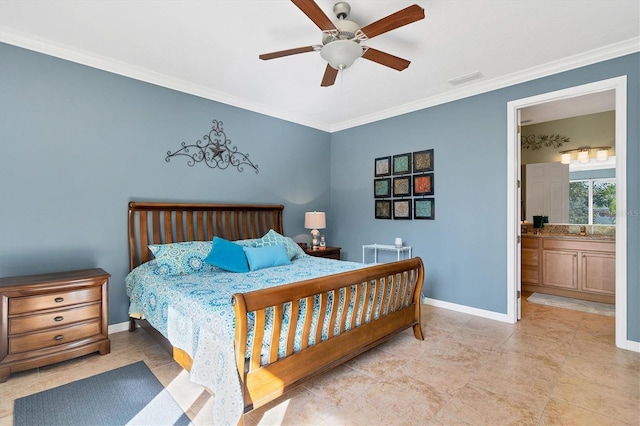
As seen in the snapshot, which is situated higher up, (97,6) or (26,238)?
(97,6)

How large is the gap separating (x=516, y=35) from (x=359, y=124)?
8.65ft

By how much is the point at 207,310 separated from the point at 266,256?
1386 mm

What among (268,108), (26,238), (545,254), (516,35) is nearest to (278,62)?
(268,108)

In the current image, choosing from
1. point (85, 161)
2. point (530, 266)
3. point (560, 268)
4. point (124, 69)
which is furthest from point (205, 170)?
point (560, 268)

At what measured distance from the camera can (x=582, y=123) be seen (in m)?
4.67

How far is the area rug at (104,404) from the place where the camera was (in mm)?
1853

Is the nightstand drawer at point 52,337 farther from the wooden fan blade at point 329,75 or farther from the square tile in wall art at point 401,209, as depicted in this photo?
the square tile in wall art at point 401,209

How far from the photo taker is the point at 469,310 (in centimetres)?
385

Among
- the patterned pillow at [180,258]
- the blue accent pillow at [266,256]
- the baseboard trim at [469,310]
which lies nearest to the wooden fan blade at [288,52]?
the blue accent pillow at [266,256]

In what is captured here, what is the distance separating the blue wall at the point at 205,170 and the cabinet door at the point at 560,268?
1.68 m

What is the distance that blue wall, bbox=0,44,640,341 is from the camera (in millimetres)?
2766

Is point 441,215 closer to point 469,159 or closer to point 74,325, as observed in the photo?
point 469,159

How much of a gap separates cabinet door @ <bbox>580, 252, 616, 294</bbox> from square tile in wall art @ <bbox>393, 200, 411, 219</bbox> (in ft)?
8.15

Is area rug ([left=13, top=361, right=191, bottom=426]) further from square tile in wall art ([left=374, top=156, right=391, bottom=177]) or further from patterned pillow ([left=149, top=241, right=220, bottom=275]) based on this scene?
square tile in wall art ([left=374, top=156, right=391, bottom=177])
